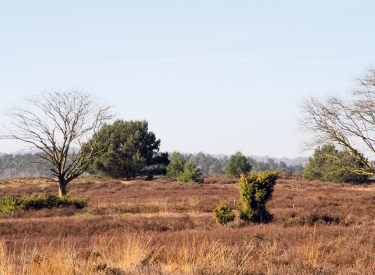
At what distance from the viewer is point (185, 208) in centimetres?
2353

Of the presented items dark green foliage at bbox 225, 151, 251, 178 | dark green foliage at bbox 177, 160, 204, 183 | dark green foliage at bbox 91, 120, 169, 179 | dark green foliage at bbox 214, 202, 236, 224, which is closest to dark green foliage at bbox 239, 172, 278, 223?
dark green foliage at bbox 214, 202, 236, 224

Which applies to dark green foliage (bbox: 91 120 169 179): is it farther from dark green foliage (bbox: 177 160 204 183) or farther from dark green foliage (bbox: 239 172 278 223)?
dark green foliage (bbox: 239 172 278 223)

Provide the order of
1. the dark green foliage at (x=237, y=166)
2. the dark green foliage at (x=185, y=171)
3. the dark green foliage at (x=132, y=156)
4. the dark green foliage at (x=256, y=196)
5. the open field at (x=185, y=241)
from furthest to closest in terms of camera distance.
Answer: the dark green foliage at (x=237, y=166), the dark green foliage at (x=132, y=156), the dark green foliage at (x=185, y=171), the dark green foliage at (x=256, y=196), the open field at (x=185, y=241)

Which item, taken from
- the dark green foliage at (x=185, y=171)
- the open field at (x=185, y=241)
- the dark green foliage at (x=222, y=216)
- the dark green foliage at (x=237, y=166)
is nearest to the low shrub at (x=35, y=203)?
the open field at (x=185, y=241)

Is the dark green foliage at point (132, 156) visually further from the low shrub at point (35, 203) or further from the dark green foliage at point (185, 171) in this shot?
the low shrub at point (35, 203)

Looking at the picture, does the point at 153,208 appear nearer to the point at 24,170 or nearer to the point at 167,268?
the point at 167,268

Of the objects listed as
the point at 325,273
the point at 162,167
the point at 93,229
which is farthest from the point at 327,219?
the point at 162,167

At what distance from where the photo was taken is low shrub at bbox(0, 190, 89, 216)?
2136cm

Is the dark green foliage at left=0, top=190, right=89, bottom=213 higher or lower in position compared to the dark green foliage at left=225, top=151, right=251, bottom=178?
lower

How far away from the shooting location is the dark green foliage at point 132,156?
5350cm

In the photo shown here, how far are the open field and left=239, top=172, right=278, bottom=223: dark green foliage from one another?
63 centimetres

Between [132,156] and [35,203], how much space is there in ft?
104

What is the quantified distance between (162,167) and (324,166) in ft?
96.1

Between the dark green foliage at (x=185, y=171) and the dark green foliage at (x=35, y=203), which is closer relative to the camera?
the dark green foliage at (x=35, y=203)
